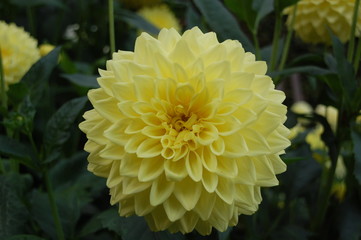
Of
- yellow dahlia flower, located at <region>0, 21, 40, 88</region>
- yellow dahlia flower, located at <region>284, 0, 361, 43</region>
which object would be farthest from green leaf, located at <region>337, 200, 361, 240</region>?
yellow dahlia flower, located at <region>0, 21, 40, 88</region>

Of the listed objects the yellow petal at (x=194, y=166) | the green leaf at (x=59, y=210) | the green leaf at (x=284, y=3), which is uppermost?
the green leaf at (x=284, y=3)

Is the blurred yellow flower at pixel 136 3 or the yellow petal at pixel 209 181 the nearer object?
the yellow petal at pixel 209 181

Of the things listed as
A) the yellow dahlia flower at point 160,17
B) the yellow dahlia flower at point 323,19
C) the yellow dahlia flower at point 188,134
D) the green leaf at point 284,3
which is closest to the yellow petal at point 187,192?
the yellow dahlia flower at point 188,134

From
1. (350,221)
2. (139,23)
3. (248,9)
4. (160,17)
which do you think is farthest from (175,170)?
(160,17)

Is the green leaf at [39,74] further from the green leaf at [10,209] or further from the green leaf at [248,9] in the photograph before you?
the green leaf at [248,9]

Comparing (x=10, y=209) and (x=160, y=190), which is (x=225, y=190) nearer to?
(x=160, y=190)

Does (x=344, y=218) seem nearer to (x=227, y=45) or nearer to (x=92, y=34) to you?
(x=227, y=45)

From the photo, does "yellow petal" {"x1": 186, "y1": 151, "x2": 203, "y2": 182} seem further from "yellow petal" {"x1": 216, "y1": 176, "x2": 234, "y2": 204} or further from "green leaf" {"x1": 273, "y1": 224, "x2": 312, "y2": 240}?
"green leaf" {"x1": 273, "y1": 224, "x2": 312, "y2": 240}
